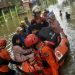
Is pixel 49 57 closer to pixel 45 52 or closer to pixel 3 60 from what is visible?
pixel 45 52

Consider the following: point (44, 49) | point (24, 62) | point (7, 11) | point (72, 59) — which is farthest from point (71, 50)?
point (7, 11)

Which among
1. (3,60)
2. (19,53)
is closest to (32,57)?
(19,53)

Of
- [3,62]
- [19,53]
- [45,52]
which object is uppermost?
[45,52]

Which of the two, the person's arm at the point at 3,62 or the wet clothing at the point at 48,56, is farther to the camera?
the person's arm at the point at 3,62

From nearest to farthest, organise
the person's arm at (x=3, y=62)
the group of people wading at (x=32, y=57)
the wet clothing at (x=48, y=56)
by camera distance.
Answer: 1. the wet clothing at (x=48, y=56)
2. the group of people wading at (x=32, y=57)
3. the person's arm at (x=3, y=62)

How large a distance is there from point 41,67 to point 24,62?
2.20 feet

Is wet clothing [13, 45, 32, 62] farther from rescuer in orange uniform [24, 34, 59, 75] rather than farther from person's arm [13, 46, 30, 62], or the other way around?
rescuer in orange uniform [24, 34, 59, 75]

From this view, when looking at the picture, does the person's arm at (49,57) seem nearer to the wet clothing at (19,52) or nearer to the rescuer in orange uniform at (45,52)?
the rescuer in orange uniform at (45,52)

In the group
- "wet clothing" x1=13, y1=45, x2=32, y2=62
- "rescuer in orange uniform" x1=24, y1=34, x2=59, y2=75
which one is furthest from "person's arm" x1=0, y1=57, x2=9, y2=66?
"rescuer in orange uniform" x1=24, y1=34, x2=59, y2=75

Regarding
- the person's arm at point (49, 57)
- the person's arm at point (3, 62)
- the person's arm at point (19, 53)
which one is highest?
the person's arm at point (49, 57)

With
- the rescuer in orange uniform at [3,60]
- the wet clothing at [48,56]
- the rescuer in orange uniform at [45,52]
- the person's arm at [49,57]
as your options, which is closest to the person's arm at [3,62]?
the rescuer in orange uniform at [3,60]

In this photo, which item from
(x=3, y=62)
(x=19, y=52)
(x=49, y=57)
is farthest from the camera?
(x=19, y=52)

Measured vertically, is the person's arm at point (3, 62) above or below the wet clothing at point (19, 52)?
below

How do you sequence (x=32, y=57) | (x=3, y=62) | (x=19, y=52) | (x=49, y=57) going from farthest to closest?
1. (x=19, y=52)
2. (x=3, y=62)
3. (x=32, y=57)
4. (x=49, y=57)
